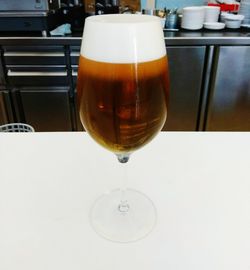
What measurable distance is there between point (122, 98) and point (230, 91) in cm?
154

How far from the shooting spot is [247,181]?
43 cm

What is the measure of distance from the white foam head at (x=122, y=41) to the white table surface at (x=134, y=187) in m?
0.22

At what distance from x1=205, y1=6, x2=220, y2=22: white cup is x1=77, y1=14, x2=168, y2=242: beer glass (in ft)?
5.35

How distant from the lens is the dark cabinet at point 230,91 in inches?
60.8

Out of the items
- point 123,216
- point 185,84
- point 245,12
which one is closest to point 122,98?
point 123,216

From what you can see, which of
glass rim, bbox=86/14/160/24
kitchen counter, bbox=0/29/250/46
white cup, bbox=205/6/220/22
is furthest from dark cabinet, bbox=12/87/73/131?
glass rim, bbox=86/14/160/24

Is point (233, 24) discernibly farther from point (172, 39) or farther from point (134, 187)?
point (134, 187)

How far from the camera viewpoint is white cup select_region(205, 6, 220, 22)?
1.71m

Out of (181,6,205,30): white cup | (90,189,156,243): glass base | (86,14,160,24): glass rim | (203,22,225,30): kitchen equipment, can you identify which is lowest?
(90,189,156,243): glass base

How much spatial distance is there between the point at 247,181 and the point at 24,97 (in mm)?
1474

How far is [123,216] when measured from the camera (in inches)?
15.3

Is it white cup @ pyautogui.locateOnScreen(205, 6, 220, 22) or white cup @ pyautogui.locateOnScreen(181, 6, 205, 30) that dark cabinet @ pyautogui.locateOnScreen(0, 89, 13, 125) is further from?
white cup @ pyautogui.locateOnScreen(205, 6, 220, 22)

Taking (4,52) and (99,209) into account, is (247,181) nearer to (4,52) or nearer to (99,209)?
(99,209)

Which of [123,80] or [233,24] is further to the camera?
[233,24]
